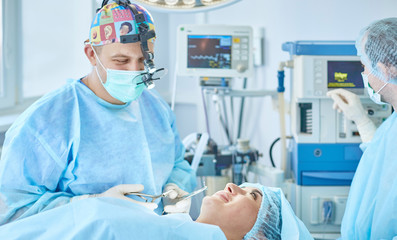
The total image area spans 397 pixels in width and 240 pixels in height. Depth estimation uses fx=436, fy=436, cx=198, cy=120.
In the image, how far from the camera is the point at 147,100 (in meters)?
1.79

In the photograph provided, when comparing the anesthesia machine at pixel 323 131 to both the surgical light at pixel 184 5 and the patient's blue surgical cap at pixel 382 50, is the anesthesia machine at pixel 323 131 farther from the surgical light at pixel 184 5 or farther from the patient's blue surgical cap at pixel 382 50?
the surgical light at pixel 184 5

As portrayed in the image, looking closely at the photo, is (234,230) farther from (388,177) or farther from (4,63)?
(4,63)

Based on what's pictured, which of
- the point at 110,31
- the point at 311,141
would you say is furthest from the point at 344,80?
the point at 110,31

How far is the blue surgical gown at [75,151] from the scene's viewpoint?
1387mm

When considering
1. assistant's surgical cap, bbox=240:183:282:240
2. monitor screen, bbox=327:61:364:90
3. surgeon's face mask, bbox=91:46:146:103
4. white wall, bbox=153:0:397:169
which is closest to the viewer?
assistant's surgical cap, bbox=240:183:282:240

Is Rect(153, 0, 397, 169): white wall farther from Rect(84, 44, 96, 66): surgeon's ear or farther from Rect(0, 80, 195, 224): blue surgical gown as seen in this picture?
Rect(84, 44, 96, 66): surgeon's ear

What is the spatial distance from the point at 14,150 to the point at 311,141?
1.30m

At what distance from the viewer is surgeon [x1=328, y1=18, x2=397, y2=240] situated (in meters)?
1.36

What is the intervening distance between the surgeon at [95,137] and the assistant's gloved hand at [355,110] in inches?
31.9

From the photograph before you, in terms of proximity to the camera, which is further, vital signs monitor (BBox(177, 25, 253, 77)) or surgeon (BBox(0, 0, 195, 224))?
vital signs monitor (BBox(177, 25, 253, 77))

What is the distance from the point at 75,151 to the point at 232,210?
0.56 metres

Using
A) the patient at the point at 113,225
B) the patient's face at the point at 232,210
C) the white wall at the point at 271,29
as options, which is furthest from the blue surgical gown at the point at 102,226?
the white wall at the point at 271,29

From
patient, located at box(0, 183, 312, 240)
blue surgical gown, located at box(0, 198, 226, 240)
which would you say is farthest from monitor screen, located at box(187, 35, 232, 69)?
blue surgical gown, located at box(0, 198, 226, 240)

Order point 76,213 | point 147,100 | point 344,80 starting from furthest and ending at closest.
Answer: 1. point 344,80
2. point 147,100
3. point 76,213
